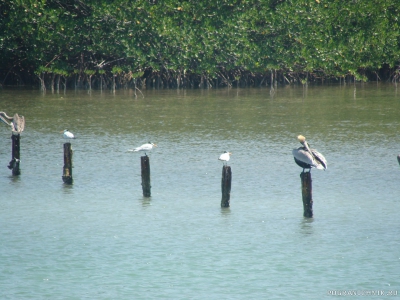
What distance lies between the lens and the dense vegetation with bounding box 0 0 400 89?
130 ft

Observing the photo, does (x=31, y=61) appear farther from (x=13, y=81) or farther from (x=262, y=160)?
(x=262, y=160)

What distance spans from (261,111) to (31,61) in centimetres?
1507

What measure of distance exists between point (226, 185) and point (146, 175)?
188cm

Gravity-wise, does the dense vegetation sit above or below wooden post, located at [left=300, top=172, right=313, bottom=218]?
above

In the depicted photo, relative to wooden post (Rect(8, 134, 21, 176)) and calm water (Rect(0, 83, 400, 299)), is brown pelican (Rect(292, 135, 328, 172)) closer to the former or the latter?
calm water (Rect(0, 83, 400, 299))

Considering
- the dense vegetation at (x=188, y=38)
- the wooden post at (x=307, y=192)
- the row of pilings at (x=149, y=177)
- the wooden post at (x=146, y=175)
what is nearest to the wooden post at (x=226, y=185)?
the row of pilings at (x=149, y=177)

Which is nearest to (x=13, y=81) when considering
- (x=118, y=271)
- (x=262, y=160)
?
(x=262, y=160)

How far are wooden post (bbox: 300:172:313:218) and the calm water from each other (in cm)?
23

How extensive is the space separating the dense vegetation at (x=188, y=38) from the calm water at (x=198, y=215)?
492 inches

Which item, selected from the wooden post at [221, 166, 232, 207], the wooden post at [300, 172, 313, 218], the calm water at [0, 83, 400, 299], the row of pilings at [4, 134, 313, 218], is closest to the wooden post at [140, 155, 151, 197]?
the row of pilings at [4, 134, 313, 218]

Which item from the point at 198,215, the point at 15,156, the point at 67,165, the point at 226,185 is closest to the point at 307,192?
the point at 226,185

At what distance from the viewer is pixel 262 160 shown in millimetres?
20766

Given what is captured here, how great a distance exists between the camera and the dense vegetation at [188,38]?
39625 millimetres

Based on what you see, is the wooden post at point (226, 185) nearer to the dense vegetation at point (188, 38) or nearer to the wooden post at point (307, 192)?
the wooden post at point (307, 192)
